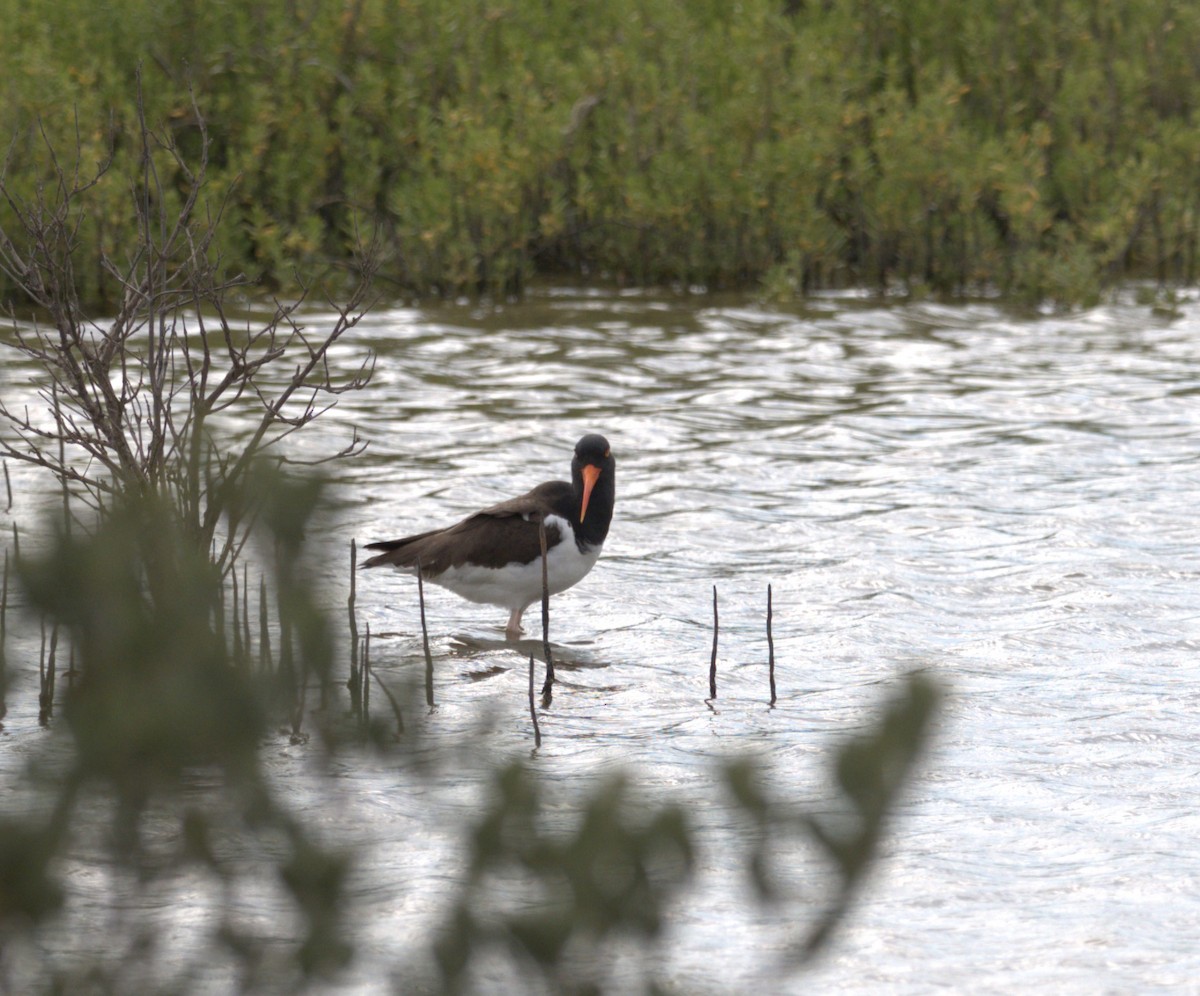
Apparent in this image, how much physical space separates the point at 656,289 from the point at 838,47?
325 centimetres

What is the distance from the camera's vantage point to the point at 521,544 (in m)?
6.56

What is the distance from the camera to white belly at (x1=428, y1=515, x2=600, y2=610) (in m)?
6.55

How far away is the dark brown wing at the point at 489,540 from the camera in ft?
21.5

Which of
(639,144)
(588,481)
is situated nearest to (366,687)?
(588,481)

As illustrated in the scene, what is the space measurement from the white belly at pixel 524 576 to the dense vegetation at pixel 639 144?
720cm

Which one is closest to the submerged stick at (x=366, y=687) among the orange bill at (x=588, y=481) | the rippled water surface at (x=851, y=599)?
the rippled water surface at (x=851, y=599)

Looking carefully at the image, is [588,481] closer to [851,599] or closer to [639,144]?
[851,599]

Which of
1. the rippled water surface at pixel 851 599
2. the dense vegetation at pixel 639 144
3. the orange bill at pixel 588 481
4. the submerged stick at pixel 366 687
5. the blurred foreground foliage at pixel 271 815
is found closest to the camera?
the blurred foreground foliage at pixel 271 815

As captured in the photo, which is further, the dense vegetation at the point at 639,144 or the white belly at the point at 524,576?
the dense vegetation at the point at 639,144

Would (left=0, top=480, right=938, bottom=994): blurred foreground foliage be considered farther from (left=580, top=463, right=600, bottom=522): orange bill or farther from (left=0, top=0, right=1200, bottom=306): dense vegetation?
(left=0, top=0, right=1200, bottom=306): dense vegetation

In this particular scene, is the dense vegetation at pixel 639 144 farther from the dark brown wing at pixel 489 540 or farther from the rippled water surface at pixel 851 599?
the dark brown wing at pixel 489 540

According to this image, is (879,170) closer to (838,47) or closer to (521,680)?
(838,47)

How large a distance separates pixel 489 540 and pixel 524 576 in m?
0.22

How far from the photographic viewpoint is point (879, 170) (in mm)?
15125
